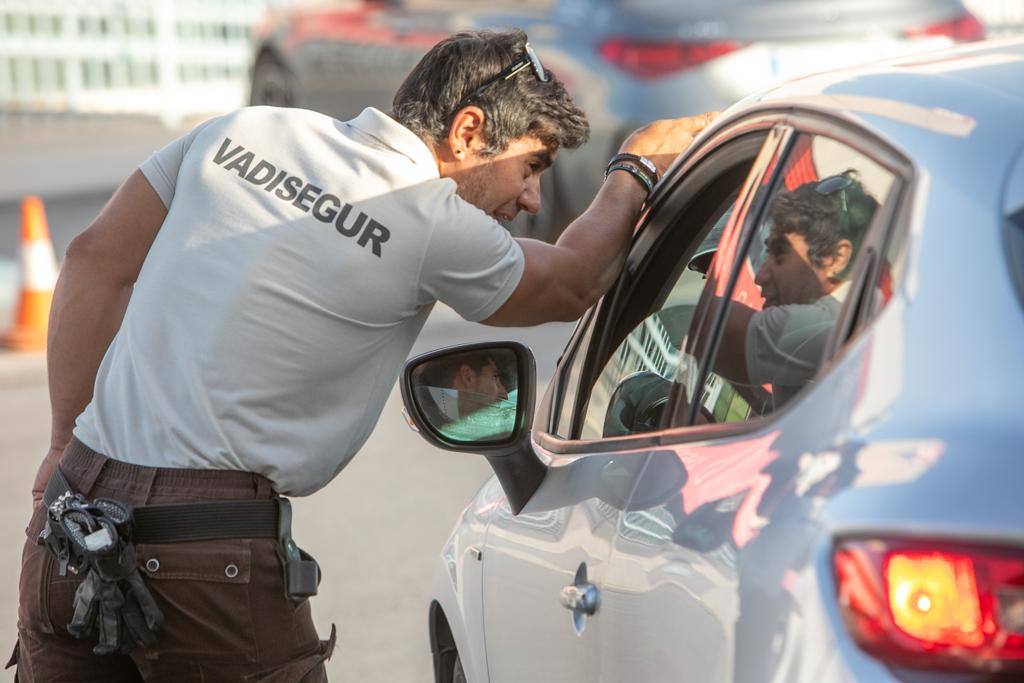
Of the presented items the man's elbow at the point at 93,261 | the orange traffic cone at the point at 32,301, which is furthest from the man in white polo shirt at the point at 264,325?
the orange traffic cone at the point at 32,301

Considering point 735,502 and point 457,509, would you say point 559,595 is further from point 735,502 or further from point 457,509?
point 457,509

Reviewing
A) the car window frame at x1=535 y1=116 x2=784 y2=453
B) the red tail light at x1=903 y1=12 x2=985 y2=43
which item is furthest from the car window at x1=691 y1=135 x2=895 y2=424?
the red tail light at x1=903 y1=12 x2=985 y2=43

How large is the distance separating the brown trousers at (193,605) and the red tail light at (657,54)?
609cm

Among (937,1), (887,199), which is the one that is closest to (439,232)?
(887,199)

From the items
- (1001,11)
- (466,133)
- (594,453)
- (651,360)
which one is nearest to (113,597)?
(594,453)

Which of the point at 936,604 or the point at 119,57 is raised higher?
the point at 119,57

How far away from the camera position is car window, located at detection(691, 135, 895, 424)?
6.16 ft

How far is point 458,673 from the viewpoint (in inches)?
123

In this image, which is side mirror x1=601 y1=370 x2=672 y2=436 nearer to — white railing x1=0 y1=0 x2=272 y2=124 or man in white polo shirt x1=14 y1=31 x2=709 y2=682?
man in white polo shirt x1=14 y1=31 x2=709 y2=682

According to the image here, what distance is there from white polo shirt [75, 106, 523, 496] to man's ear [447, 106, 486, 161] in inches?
5.8

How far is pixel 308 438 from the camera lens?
2.70 m

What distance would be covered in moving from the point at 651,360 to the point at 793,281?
1.63 feet

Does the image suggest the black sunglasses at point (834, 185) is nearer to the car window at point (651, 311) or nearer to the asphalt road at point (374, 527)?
the car window at point (651, 311)

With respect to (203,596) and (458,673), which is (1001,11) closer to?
(458,673)
